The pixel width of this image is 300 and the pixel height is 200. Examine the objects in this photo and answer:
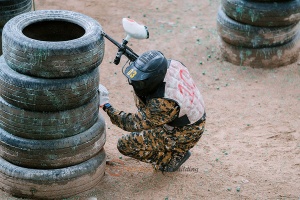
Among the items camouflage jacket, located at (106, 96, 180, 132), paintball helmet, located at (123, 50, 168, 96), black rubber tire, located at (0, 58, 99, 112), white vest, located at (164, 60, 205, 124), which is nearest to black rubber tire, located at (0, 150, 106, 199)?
camouflage jacket, located at (106, 96, 180, 132)

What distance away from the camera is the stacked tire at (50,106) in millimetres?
4742

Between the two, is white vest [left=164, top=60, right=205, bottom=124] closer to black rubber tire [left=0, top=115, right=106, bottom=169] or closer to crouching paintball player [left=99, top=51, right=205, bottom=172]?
crouching paintball player [left=99, top=51, right=205, bottom=172]

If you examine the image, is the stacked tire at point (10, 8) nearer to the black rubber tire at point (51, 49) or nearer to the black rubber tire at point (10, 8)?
the black rubber tire at point (10, 8)

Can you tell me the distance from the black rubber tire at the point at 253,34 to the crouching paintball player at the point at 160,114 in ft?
9.35

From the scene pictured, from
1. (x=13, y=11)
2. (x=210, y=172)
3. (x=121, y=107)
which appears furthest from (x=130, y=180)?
(x=13, y=11)

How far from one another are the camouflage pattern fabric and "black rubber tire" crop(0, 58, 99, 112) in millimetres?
609

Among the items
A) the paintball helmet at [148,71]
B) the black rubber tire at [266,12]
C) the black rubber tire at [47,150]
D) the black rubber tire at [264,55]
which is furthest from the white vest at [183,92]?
the black rubber tire at [264,55]

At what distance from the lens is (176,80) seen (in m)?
5.31

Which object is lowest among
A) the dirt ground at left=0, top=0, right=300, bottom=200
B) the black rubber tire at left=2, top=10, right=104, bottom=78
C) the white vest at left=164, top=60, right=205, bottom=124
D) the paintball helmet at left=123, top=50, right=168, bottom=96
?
the dirt ground at left=0, top=0, right=300, bottom=200

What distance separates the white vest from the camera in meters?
5.25

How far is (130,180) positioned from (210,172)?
2.84 feet

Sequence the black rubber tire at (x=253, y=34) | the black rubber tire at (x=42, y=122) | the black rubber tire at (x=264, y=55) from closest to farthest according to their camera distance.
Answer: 1. the black rubber tire at (x=42, y=122)
2. the black rubber tire at (x=253, y=34)
3. the black rubber tire at (x=264, y=55)

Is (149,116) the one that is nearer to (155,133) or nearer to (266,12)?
(155,133)

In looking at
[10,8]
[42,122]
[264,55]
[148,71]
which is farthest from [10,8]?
[264,55]
